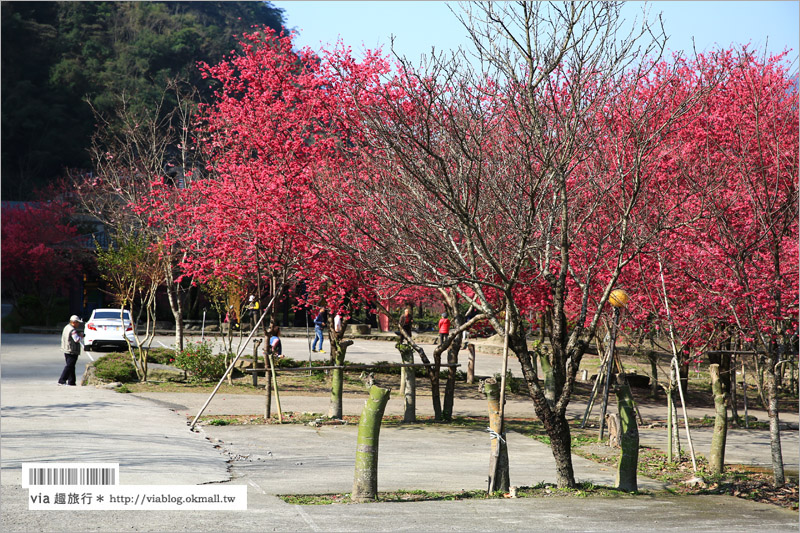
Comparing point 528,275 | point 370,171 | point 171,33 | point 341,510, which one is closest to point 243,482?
point 341,510

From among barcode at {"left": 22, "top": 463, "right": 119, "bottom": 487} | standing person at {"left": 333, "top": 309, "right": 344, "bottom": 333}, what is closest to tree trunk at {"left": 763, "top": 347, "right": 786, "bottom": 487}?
barcode at {"left": 22, "top": 463, "right": 119, "bottom": 487}

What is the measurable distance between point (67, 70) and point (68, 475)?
179 feet

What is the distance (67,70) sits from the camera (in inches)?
2178

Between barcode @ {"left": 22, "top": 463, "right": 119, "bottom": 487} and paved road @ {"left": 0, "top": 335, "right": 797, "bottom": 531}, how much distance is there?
206 millimetres

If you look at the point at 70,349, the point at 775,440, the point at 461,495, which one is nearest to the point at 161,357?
the point at 70,349

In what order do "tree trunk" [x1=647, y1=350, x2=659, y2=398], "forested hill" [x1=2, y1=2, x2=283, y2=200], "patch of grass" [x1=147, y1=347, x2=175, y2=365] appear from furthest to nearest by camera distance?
"forested hill" [x1=2, y1=2, x2=283, y2=200] → "patch of grass" [x1=147, y1=347, x2=175, y2=365] → "tree trunk" [x1=647, y1=350, x2=659, y2=398]

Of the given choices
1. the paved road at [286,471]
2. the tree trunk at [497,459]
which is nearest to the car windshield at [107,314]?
the paved road at [286,471]

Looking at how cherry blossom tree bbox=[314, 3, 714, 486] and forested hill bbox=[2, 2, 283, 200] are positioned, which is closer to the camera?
cherry blossom tree bbox=[314, 3, 714, 486]

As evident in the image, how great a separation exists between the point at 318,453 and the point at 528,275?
6246 mm

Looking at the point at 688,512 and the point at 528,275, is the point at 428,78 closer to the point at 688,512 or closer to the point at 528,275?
the point at 688,512

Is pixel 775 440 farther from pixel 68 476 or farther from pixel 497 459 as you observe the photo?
pixel 68 476

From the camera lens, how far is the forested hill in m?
54.0

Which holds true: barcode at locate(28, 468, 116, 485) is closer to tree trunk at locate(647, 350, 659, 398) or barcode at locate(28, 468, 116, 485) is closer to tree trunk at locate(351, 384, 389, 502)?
tree trunk at locate(351, 384, 389, 502)

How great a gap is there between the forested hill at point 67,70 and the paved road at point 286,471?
3995cm
